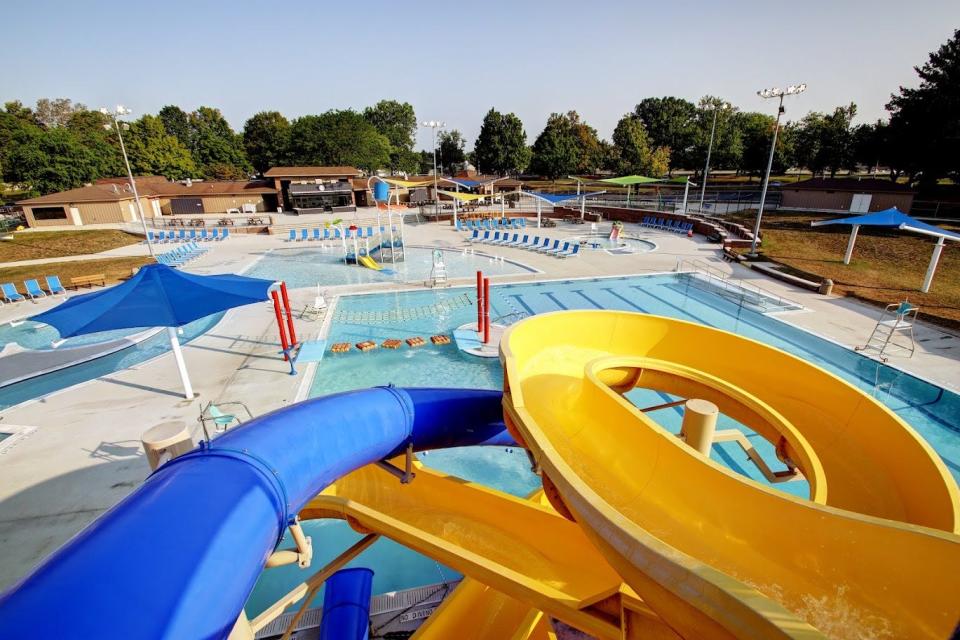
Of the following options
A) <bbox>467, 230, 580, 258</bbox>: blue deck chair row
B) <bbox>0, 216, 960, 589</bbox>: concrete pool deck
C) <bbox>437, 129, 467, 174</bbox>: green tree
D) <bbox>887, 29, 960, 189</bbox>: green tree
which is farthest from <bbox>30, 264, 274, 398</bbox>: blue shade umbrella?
<bbox>437, 129, 467, 174</bbox>: green tree

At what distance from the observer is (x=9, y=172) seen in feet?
154

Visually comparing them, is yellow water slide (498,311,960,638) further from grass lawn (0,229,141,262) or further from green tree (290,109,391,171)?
green tree (290,109,391,171)

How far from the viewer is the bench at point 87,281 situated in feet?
60.0

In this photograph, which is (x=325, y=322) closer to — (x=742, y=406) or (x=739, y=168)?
(x=742, y=406)

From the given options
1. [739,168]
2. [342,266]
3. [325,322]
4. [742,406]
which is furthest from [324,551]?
[739,168]

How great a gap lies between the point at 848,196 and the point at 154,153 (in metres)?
77.6

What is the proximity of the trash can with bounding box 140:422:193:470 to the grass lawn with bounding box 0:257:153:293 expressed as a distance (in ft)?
66.1

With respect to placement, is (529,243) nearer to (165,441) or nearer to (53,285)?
(53,285)

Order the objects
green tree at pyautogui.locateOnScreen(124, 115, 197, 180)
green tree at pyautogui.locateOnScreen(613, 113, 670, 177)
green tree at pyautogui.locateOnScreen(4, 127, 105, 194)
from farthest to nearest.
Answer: green tree at pyautogui.locateOnScreen(124, 115, 197, 180)
green tree at pyautogui.locateOnScreen(613, 113, 670, 177)
green tree at pyautogui.locateOnScreen(4, 127, 105, 194)

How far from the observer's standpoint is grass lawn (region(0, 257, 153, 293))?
794 inches

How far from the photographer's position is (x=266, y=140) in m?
73.2

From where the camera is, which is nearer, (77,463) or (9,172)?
(77,463)

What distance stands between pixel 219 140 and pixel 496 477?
80.9 m

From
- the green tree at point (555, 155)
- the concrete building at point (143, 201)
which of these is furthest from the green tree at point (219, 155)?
the green tree at point (555, 155)
